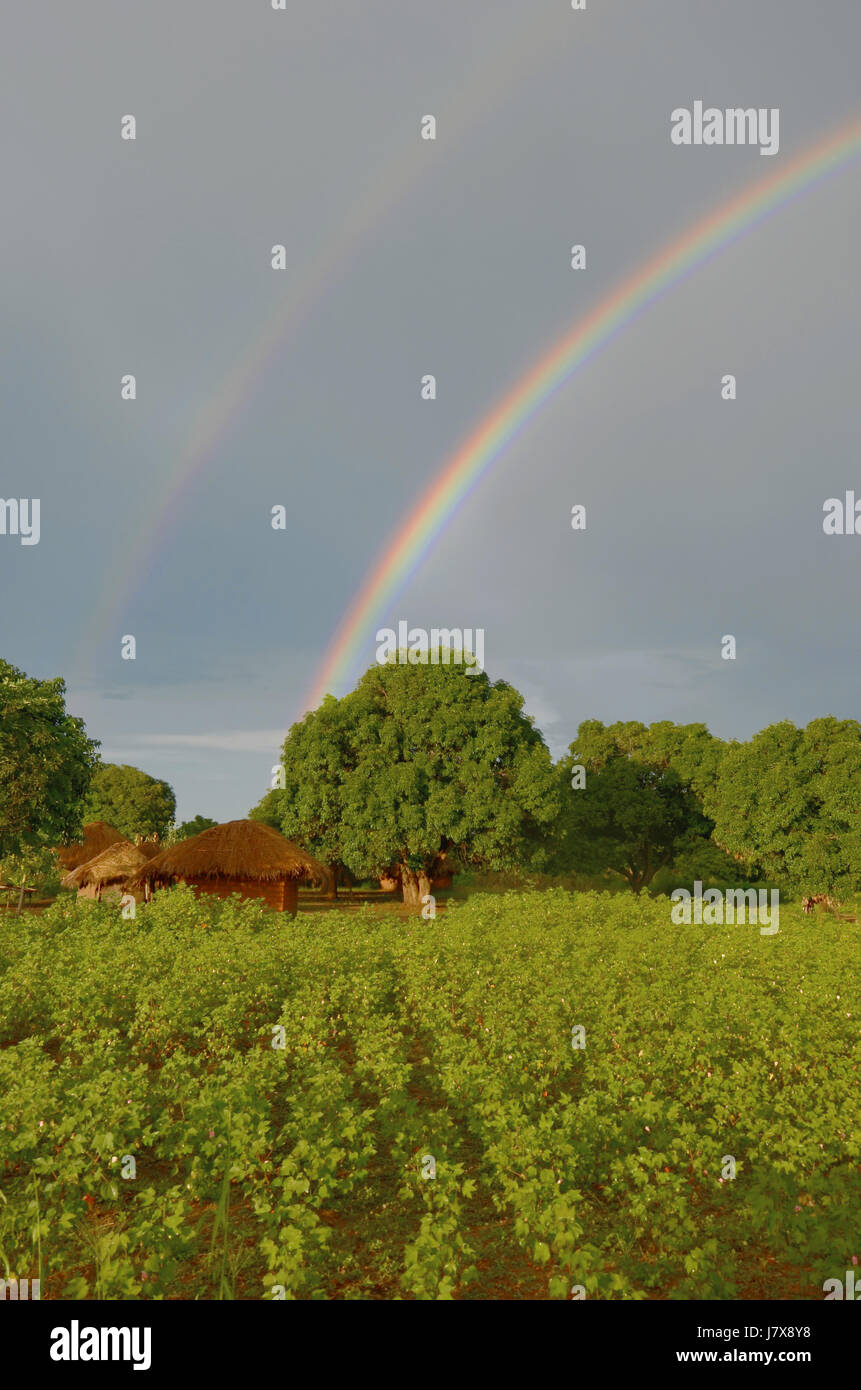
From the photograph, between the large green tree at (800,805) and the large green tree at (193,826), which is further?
the large green tree at (193,826)

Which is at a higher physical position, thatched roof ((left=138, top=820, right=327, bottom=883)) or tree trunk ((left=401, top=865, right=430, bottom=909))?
thatched roof ((left=138, top=820, right=327, bottom=883))

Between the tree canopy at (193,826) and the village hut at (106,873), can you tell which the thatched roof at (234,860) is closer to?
the village hut at (106,873)

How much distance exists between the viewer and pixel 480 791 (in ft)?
119

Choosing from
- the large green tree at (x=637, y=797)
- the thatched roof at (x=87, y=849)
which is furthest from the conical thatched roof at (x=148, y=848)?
the large green tree at (x=637, y=797)

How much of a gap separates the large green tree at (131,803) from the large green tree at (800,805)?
56892 millimetres

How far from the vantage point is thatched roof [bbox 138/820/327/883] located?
30.3 m

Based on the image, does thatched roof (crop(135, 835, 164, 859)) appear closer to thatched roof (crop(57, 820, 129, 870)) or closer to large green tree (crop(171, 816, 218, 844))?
thatched roof (crop(57, 820, 129, 870))

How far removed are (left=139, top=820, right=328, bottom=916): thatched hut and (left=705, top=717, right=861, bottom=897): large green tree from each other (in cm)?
1986

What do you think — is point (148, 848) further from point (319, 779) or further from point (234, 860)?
point (234, 860)

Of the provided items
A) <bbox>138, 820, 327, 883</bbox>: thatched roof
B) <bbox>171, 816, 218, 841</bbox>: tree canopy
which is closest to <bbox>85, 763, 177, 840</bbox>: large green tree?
<bbox>171, 816, 218, 841</bbox>: tree canopy

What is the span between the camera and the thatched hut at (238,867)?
A: 3033 centimetres

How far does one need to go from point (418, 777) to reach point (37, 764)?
16012mm

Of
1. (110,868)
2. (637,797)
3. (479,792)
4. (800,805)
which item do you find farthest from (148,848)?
(800,805)

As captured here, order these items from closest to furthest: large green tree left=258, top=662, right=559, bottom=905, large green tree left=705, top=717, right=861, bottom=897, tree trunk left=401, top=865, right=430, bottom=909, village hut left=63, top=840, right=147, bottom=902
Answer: large green tree left=705, top=717, right=861, bottom=897 → large green tree left=258, top=662, right=559, bottom=905 → tree trunk left=401, top=865, right=430, bottom=909 → village hut left=63, top=840, right=147, bottom=902
